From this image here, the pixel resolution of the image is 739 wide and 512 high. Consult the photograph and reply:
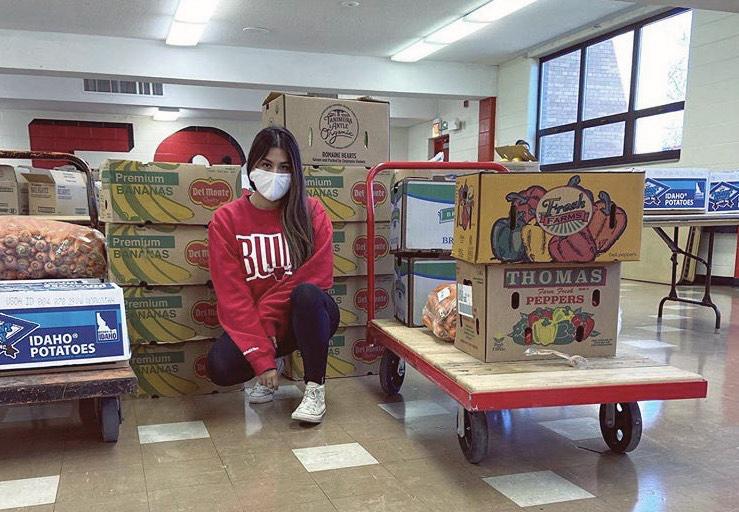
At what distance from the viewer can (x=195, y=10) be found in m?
6.56

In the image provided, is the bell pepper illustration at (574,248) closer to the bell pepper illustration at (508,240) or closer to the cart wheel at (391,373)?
the bell pepper illustration at (508,240)

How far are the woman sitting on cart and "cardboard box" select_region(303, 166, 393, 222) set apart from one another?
0.99 ft

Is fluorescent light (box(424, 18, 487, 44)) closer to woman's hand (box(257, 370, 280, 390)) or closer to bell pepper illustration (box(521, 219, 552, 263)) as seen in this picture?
bell pepper illustration (box(521, 219, 552, 263))

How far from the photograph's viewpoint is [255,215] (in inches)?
88.7

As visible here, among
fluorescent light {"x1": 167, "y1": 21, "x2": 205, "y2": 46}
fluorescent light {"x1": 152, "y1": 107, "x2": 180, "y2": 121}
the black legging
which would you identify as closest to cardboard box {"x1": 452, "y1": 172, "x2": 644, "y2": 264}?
the black legging

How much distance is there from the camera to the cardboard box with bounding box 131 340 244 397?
7.82 feet

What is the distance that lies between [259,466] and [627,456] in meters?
1.14

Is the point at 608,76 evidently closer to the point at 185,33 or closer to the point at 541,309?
the point at 185,33

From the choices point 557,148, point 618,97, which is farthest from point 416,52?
point 618,97

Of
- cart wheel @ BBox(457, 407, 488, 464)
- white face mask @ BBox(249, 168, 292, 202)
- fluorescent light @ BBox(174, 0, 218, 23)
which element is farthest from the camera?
fluorescent light @ BBox(174, 0, 218, 23)

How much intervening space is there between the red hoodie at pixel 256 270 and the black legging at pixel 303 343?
0.07 meters

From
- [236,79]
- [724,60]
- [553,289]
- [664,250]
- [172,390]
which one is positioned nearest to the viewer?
[553,289]

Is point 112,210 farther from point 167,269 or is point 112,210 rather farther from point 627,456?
point 627,456

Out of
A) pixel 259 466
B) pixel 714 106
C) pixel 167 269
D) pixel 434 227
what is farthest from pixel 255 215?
pixel 714 106
